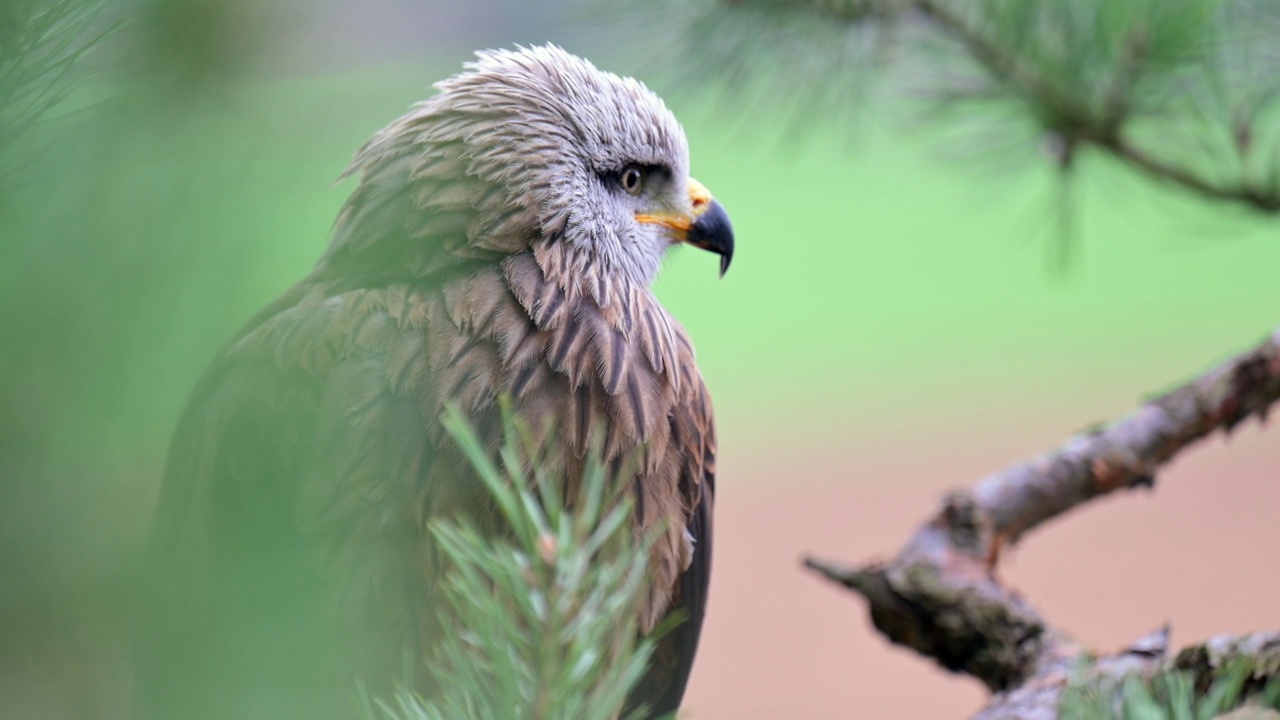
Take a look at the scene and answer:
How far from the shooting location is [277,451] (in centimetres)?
62

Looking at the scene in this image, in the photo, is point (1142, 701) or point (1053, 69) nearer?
point (1142, 701)

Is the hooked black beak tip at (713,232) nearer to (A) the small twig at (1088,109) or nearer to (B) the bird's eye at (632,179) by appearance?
(B) the bird's eye at (632,179)

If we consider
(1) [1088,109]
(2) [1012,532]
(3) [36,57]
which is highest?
(1) [1088,109]

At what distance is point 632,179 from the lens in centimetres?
149

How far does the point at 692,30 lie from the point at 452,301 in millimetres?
759

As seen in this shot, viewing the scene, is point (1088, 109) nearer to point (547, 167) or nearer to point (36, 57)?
point (547, 167)

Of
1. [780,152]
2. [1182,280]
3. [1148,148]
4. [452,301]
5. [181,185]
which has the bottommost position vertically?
[181,185]

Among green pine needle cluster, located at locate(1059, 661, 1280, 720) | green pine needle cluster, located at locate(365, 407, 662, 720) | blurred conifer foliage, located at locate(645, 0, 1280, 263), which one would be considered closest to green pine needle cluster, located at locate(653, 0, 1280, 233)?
blurred conifer foliage, located at locate(645, 0, 1280, 263)

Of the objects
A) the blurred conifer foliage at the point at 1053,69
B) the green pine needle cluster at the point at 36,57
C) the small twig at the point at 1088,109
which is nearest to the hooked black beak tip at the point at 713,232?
the blurred conifer foliage at the point at 1053,69

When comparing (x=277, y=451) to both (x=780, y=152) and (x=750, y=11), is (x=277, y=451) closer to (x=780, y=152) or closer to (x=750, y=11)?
(x=750, y=11)

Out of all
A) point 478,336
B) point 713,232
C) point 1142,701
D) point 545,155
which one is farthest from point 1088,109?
point 1142,701

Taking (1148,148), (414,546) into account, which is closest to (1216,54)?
(1148,148)

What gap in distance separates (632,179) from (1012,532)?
84 cm

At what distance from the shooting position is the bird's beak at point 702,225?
153cm
